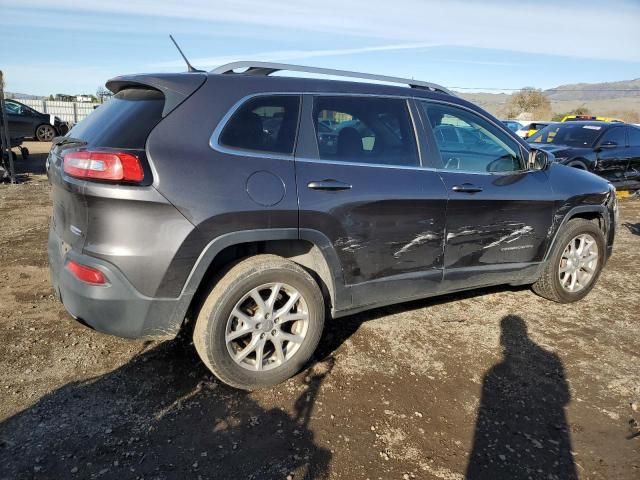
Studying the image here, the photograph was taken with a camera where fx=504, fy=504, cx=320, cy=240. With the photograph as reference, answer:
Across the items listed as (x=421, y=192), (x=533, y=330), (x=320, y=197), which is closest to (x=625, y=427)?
(x=533, y=330)

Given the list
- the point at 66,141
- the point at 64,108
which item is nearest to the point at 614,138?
the point at 66,141

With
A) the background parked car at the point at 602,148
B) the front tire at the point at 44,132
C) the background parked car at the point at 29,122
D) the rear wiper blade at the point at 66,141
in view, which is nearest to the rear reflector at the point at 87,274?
the rear wiper blade at the point at 66,141

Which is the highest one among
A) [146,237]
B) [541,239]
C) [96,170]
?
[96,170]

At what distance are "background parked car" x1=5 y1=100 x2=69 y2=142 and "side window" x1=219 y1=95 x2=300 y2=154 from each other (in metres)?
18.9

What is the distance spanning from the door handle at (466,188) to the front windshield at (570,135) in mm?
8172

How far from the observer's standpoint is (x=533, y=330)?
413 centimetres

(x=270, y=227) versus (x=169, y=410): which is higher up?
(x=270, y=227)

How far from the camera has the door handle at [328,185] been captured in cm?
304

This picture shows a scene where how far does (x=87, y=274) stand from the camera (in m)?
2.73

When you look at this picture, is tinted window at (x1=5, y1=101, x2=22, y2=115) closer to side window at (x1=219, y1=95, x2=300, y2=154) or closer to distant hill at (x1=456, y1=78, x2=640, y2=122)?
distant hill at (x1=456, y1=78, x2=640, y2=122)

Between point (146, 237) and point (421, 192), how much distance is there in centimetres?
182

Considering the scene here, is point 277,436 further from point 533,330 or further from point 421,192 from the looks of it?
point 533,330

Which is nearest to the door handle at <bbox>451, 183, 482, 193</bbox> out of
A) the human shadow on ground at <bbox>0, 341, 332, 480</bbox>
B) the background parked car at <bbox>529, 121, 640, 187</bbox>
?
the human shadow on ground at <bbox>0, 341, 332, 480</bbox>

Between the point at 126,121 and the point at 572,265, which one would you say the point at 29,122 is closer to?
the point at 126,121
